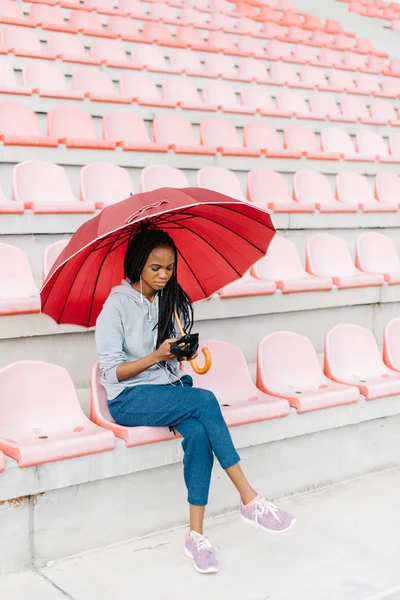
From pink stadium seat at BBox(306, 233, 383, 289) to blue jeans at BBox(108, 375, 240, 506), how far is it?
167 centimetres

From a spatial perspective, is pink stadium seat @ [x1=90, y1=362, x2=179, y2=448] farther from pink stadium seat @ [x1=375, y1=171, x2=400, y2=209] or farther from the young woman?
pink stadium seat @ [x1=375, y1=171, x2=400, y2=209]

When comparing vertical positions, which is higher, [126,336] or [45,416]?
[126,336]

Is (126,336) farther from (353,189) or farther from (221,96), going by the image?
(221,96)

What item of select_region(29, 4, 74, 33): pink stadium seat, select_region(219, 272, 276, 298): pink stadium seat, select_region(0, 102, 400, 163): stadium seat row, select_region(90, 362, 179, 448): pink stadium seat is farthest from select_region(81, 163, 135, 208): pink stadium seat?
select_region(29, 4, 74, 33): pink stadium seat

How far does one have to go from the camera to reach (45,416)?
2.38 m

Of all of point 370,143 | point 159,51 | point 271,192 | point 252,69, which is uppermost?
point 159,51

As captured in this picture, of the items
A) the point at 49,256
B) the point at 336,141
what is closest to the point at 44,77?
the point at 336,141

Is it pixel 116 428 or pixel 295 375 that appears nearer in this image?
pixel 116 428

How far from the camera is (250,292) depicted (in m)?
3.28

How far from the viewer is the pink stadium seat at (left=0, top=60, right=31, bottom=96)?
4.62 m

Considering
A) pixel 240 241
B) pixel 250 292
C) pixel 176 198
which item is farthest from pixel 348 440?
pixel 176 198

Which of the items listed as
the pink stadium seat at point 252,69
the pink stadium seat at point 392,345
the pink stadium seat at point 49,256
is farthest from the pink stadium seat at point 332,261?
the pink stadium seat at point 252,69

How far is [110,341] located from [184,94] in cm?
364

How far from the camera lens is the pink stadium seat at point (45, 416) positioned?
215 centimetres
